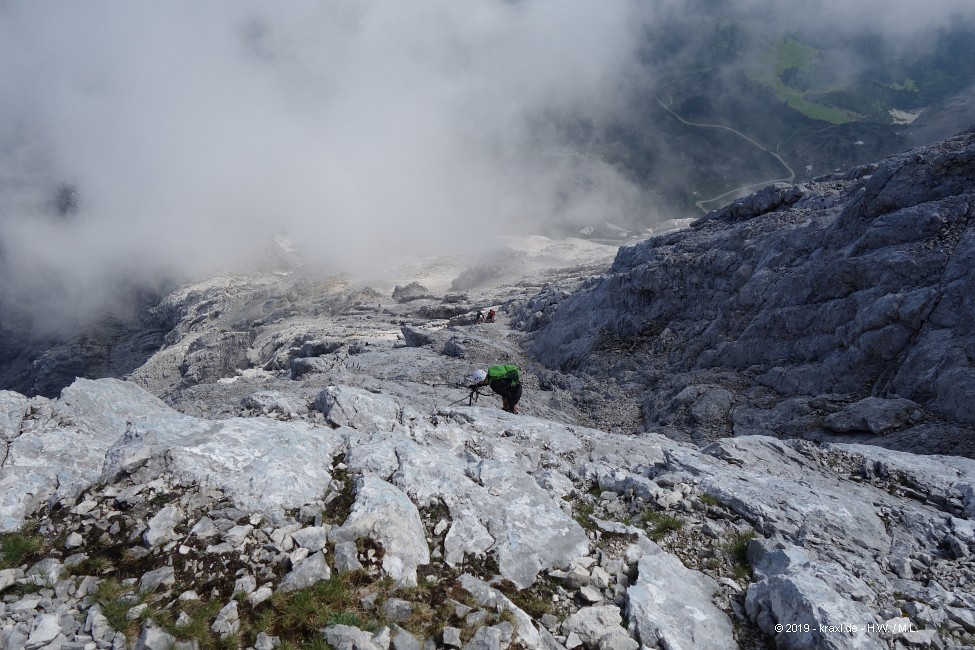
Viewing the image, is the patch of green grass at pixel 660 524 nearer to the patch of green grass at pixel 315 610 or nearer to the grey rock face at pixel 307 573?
the patch of green grass at pixel 315 610

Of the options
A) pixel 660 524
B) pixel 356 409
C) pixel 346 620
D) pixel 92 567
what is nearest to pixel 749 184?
pixel 356 409

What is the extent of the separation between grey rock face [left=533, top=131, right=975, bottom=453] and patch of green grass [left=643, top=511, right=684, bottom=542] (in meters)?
10.2

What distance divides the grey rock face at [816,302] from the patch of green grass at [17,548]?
17.8 metres

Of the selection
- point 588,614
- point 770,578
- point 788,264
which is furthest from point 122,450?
point 788,264

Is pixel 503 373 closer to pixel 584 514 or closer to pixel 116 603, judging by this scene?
pixel 584 514

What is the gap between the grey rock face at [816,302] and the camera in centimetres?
1633

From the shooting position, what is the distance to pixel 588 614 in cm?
613

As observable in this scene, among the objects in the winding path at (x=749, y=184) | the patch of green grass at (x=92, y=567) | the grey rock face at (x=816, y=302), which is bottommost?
the patch of green grass at (x=92, y=567)

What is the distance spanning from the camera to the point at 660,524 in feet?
27.5

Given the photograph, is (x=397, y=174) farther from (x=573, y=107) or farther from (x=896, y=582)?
(x=896, y=582)

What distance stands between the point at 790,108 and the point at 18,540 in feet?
596

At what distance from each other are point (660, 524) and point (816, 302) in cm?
1655

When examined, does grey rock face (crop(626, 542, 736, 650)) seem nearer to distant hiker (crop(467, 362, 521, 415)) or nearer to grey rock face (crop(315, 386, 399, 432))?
grey rock face (crop(315, 386, 399, 432))

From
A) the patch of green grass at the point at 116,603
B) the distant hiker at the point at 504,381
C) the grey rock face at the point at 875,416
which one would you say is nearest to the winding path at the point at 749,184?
the grey rock face at the point at 875,416
